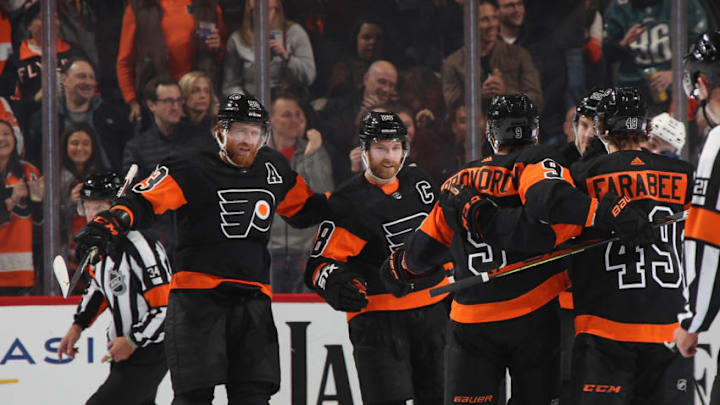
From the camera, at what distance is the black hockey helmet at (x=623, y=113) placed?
9.37ft

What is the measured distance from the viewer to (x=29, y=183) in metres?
5.65

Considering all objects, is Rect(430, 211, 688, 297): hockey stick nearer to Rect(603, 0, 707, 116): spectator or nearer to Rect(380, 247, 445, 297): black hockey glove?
Rect(380, 247, 445, 297): black hockey glove

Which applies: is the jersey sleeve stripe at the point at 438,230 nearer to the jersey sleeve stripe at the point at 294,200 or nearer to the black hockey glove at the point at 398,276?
the black hockey glove at the point at 398,276

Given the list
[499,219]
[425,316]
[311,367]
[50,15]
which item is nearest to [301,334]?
[311,367]

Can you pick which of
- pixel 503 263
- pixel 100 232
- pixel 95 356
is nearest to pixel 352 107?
pixel 95 356

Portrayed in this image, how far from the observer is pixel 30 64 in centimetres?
575

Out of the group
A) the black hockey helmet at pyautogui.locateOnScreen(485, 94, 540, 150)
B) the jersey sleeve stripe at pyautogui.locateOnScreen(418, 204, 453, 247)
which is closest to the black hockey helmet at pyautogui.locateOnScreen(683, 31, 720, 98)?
the black hockey helmet at pyautogui.locateOnScreen(485, 94, 540, 150)

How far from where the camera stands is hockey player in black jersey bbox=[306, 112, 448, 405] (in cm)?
354

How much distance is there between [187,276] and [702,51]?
6.06 feet

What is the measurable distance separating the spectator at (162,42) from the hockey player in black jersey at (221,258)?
8.03 ft

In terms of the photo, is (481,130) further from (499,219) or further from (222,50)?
(499,219)

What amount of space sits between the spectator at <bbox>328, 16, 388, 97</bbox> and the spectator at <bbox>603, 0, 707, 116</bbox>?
4.53 feet

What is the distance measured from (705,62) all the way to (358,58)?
138 inches

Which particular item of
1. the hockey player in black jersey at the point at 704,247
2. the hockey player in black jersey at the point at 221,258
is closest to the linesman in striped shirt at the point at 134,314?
the hockey player in black jersey at the point at 221,258
